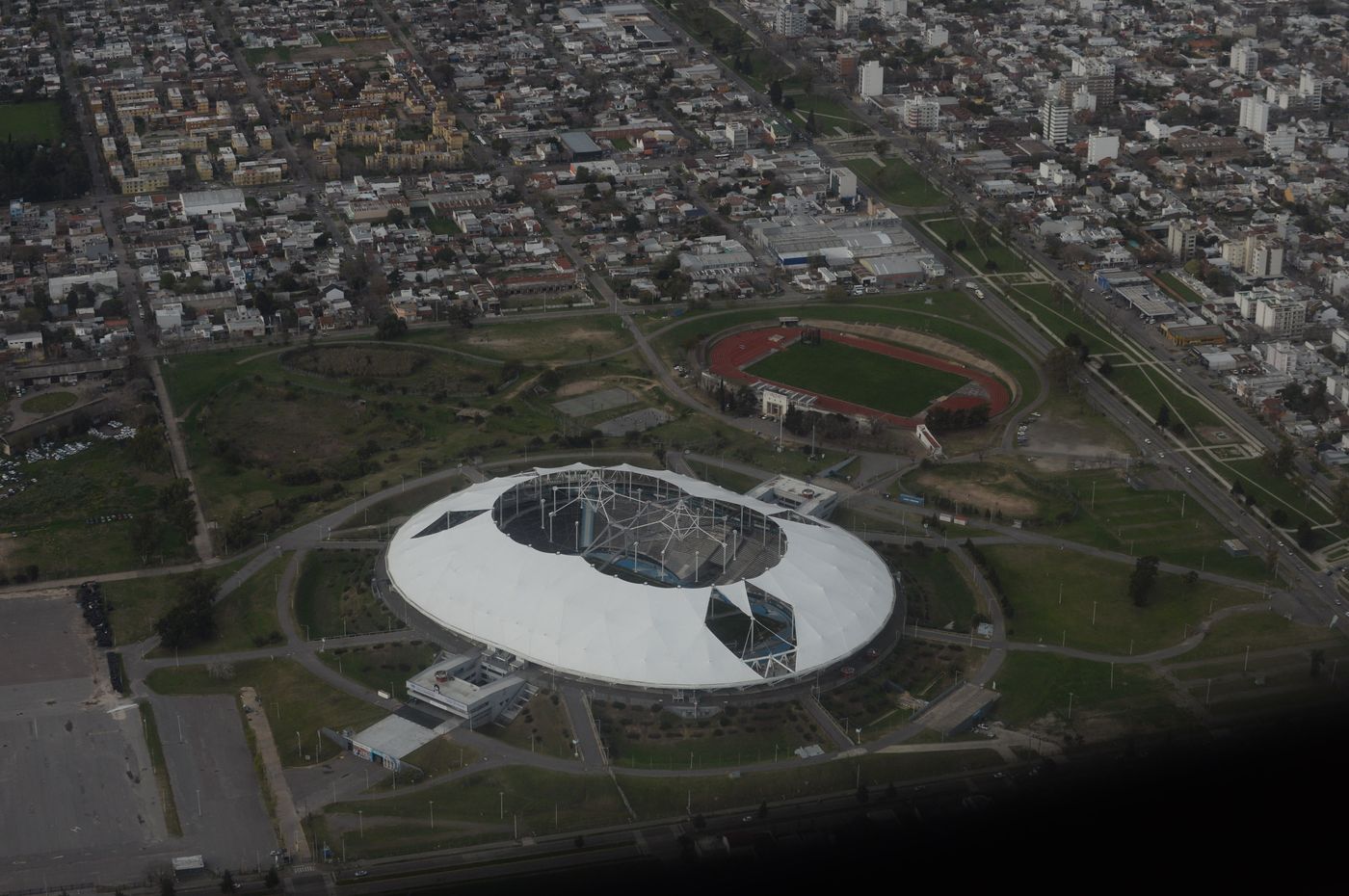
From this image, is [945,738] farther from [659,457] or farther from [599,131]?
[599,131]

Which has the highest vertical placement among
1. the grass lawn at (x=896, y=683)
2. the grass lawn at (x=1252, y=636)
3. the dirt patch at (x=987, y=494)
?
the grass lawn at (x=896, y=683)

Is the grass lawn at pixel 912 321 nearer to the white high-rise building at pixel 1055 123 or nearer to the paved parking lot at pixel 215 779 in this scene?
the white high-rise building at pixel 1055 123

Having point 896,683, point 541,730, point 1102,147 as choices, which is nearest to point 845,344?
point 896,683

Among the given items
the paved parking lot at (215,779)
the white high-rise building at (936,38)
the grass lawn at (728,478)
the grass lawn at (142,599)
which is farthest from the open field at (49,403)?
the white high-rise building at (936,38)

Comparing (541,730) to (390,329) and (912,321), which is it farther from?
(912,321)

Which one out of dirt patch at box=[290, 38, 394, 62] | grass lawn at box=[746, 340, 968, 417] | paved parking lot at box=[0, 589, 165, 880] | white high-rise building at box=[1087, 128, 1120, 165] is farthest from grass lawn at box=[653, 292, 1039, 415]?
dirt patch at box=[290, 38, 394, 62]

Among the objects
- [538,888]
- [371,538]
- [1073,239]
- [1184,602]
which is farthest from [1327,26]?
[538,888]
